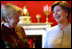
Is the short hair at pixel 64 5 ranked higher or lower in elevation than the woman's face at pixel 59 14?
higher

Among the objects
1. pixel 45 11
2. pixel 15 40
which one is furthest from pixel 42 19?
pixel 15 40

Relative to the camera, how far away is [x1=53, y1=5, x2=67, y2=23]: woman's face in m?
0.40

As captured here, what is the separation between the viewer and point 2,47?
0.97 feet

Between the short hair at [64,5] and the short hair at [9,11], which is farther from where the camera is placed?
the short hair at [64,5]

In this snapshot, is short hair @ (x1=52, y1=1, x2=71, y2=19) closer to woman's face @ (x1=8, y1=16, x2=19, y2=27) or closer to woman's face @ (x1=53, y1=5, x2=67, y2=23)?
woman's face @ (x1=53, y1=5, x2=67, y2=23)

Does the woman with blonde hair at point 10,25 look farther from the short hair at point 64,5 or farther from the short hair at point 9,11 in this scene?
the short hair at point 64,5

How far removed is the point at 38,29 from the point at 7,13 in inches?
68.0

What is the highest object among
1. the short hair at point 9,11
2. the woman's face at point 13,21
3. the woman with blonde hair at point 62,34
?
the short hair at point 9,11

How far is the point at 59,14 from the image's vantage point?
15.7 inches

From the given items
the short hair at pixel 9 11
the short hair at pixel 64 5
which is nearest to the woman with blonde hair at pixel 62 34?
the short hair at pixel 64 5

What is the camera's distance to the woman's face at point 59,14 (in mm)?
396

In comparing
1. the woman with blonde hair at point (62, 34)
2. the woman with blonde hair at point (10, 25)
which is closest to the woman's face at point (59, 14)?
the woman with blonde hair at point (62, 34)

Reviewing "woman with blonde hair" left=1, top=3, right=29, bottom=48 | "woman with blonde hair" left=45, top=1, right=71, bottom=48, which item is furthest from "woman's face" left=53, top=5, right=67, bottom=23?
"woman with blonde hair" left=1, top=3, right=29, bottom=48

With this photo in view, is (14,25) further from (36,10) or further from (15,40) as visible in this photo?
(36,10)
